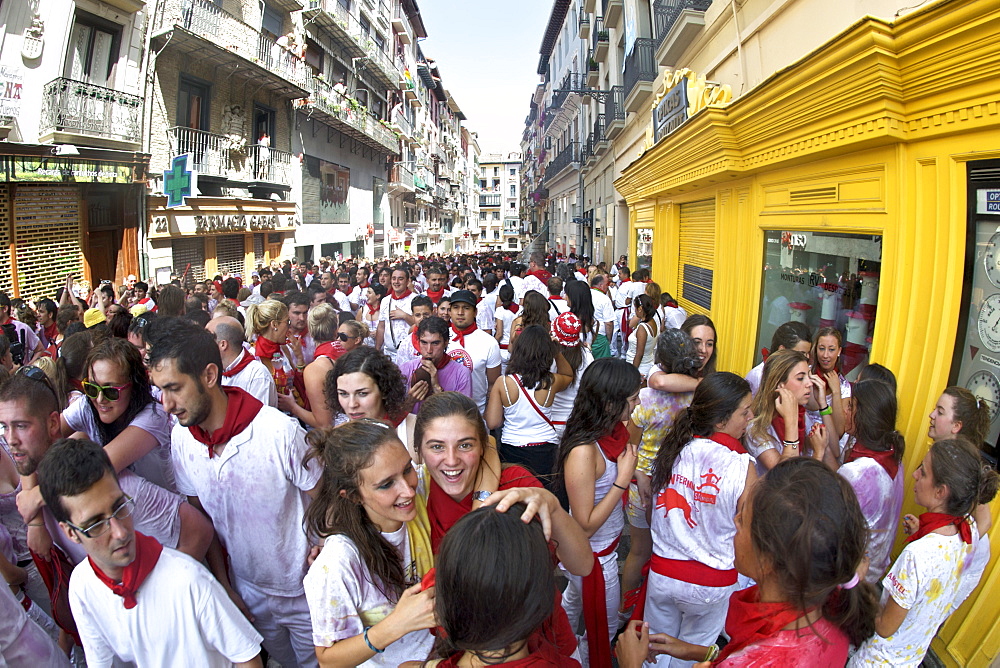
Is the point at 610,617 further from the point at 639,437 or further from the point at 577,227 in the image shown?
the point at 577,227

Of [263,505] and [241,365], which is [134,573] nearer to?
[263,505]

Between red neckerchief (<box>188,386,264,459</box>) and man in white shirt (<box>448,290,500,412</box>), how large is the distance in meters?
2.11

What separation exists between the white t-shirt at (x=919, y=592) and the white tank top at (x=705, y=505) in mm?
598

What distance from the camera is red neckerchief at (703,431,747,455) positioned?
8.50ft

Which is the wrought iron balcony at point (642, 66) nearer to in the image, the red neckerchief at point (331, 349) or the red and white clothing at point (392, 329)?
the red and white clothing at point (392, 329)

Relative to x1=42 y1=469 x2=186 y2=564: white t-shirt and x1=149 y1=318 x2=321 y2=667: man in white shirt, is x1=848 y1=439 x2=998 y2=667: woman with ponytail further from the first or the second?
x1=42 y1=469 x2=186 y2=564: white t-shirt

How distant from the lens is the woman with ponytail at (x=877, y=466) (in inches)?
102

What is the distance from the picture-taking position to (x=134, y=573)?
1754mm

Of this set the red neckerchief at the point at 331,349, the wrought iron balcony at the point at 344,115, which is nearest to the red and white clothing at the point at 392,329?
the red neckerchief at the point at 331,349

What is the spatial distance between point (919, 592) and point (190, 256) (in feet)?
51.4

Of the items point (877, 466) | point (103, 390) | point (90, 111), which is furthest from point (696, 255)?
point (90, 111)

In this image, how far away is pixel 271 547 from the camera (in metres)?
2.51

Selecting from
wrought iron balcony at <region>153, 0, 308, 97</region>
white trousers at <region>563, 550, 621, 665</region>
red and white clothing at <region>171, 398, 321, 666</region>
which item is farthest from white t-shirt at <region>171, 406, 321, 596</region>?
wrought iron balcony at <region>153, 0, 308, 97</region>

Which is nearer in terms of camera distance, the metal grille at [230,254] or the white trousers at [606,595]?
the white trousers at [606,595]
